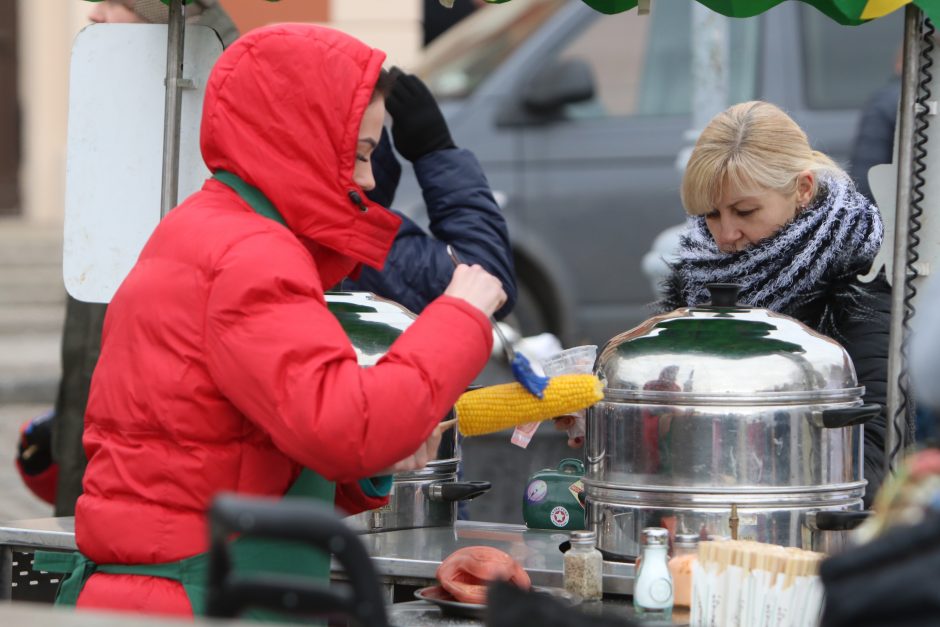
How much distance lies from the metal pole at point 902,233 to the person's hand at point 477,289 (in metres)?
1.02

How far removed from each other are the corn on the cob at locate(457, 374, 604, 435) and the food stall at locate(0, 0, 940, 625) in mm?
107

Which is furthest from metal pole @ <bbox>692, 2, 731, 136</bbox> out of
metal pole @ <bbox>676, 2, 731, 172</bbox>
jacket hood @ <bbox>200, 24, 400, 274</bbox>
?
jacket hood @ <bbox>200, 24, 400, 274</bbox>

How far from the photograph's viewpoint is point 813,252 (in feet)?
10.8

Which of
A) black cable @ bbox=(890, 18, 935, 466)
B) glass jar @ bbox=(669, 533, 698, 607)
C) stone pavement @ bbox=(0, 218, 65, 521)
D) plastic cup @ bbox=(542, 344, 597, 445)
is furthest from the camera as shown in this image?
stone pavement @ bbox=(0, 218, 65, 521)

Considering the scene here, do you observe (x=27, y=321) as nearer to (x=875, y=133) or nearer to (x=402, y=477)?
(x=875, y=133)

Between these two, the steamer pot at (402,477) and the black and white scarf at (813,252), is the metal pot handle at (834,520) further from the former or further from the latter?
the steamer pot at (402,477)

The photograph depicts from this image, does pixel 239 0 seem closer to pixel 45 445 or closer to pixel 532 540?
pixel 45 445

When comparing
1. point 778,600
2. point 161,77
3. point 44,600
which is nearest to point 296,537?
point 778,600

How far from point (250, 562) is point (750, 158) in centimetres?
161

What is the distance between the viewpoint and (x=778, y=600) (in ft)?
7.61

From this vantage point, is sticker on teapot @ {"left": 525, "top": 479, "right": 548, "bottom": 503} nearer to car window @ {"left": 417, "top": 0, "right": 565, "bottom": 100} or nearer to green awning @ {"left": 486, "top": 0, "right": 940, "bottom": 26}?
green awning @ {"left": 486, "top": 0, "right": 940, "bottom": 26}

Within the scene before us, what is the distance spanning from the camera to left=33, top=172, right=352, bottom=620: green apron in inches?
93.9

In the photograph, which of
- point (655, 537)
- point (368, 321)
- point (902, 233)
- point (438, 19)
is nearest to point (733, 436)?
point (655, 537)

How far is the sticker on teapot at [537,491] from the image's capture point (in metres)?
3.40
